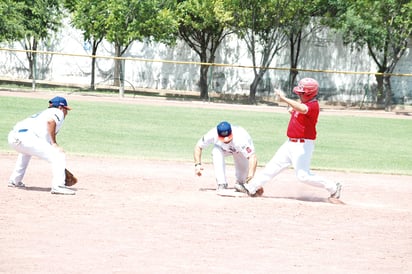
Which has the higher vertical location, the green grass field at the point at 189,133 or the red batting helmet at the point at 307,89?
the red batting helmet at the point at 307,89

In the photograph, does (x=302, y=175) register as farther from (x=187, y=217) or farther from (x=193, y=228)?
(x=193, y=228)

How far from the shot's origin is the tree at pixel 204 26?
4709 cm

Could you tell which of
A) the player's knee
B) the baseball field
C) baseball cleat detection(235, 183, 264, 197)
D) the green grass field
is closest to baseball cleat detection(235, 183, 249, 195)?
baseball cleat detection(235, 183, 264, 197)

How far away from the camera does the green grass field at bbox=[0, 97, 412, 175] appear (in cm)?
2139

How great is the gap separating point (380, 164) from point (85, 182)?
28.1 ft

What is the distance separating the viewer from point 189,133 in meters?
26.8

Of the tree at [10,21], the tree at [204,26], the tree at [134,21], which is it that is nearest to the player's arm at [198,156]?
the tree at [204,26]

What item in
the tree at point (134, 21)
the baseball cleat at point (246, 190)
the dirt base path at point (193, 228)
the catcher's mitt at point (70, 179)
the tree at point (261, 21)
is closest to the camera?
the dirt base path at point (193, 228)

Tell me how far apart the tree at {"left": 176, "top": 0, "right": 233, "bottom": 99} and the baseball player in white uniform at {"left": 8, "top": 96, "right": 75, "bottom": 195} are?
30.6 meters

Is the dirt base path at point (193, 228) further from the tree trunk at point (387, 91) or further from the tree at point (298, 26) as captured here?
the tree at point (298, 26)

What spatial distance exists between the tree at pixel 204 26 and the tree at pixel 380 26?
A: 6.24 metres

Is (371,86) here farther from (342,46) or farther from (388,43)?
(342,46)

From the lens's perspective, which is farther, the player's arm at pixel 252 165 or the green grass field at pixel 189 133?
the green grass field at pixel 189 133

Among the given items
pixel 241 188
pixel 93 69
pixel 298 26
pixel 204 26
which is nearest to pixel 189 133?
pixel 241 188
